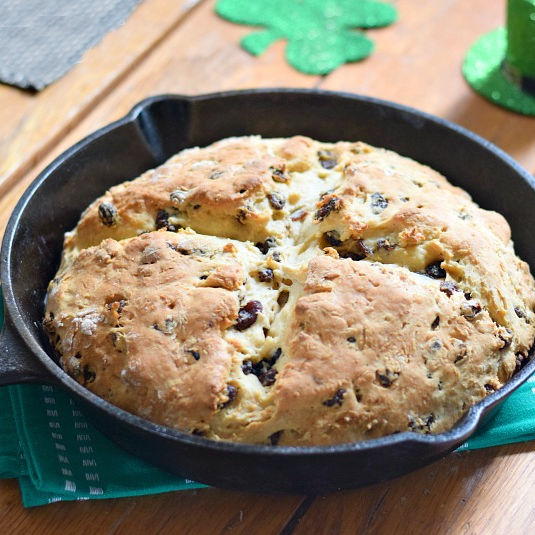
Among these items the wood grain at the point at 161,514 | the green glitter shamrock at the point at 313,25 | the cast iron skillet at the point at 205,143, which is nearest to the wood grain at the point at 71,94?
the green glitter shamrock at the point at 313,25

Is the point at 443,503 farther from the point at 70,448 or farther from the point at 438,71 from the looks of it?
the point at 438,71

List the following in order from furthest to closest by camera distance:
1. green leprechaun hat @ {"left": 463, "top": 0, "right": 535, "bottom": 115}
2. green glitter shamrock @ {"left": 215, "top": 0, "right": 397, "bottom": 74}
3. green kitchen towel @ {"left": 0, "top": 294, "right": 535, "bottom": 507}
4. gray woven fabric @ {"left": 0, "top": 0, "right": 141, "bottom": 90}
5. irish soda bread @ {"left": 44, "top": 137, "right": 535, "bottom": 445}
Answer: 1. green glitter shamrock @ {"left": 215, "top": 0, "right": 397, "bottom": 74}
2. gray woven fabric @ {"left": 0, "top": 0, "right": 141, "bottom": 90}
3. green leprechaun hat @ {"left": 463, "top": 0, "right": 535, "bottom": 115}
4. green kitchen towel @ {"left": 0, "top": 294, "right": 535, "bottom": 507}
5. irish soda bread @ {"left": 44, "top": 137, "right": 535, "bottom": 445}

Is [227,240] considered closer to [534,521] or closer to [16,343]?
[16,343]

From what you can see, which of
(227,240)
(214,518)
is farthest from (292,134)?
(214,518)

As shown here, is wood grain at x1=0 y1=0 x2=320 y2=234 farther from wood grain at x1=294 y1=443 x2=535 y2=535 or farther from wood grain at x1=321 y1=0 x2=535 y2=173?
wood grain at x1=294 y1=443 x2=535 y2=535

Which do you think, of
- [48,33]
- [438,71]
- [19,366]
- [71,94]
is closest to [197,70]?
[71,94]

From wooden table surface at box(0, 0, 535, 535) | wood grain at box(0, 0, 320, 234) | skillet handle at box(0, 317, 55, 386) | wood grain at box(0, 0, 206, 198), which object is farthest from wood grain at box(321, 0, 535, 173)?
skillet handle at box(0, 317, 55, 386)
